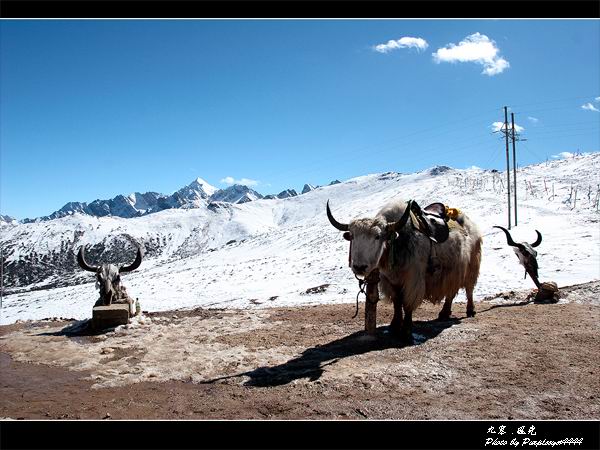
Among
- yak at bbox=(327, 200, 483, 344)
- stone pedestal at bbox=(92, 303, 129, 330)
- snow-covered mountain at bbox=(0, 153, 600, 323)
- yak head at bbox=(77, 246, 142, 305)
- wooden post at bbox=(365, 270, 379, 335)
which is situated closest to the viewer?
yak at bbox=(327, 200, 483, 344)

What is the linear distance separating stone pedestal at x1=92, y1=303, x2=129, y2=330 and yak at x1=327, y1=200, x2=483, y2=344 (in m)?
5.38

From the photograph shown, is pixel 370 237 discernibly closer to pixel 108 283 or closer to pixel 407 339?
pixel 407 339

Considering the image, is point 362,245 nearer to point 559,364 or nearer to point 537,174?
point 559,364

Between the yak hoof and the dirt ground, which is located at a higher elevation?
the yak hoof

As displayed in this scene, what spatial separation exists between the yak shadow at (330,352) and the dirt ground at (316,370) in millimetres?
28

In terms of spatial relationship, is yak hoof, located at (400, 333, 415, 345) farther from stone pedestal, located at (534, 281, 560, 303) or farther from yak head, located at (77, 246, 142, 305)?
yak head, located at (77, 246, 142, 305)

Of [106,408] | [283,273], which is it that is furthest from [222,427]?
[283,273]

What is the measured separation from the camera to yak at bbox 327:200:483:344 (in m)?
6.36

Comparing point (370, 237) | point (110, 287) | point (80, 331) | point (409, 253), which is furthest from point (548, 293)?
point (80, 331)

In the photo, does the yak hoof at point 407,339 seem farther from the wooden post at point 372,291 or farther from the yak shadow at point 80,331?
the yak shadow at point 80,331

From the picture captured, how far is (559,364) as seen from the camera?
5.76 m

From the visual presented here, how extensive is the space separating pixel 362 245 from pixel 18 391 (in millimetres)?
4933

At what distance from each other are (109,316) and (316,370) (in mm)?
5590

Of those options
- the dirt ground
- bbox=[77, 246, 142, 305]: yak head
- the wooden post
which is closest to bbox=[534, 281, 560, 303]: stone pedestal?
the dirt ground
